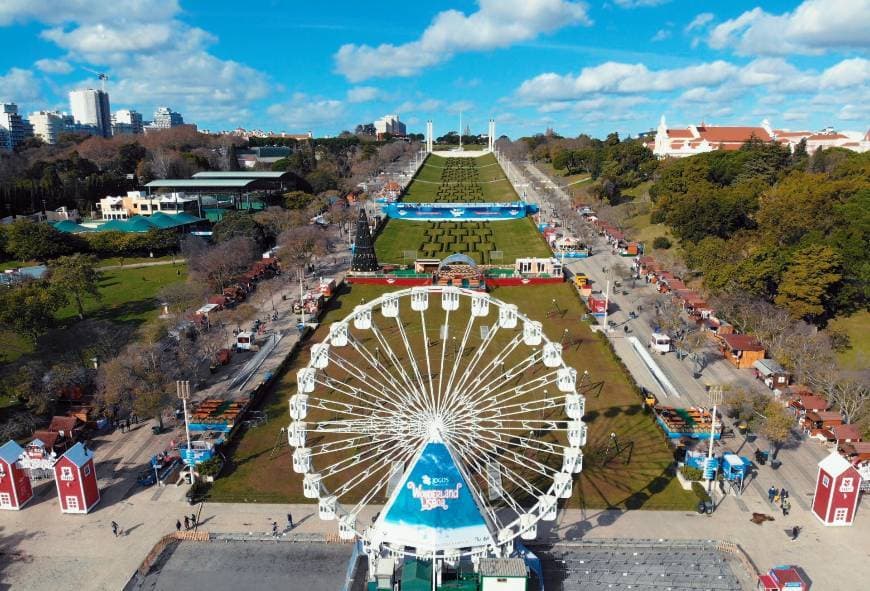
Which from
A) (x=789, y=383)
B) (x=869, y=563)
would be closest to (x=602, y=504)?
(x=869, y=563)

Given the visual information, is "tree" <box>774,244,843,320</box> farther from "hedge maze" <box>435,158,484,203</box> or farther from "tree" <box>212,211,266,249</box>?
"hedge maze" <box>435,158,484,203</box>

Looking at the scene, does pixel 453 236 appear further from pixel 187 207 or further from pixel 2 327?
pixel 2 327

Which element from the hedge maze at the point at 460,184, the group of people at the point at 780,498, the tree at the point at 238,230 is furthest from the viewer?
the hedge maze at the point at 460,184

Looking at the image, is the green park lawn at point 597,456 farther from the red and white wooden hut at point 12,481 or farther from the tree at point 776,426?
the red and white wooden hut at point 12,481

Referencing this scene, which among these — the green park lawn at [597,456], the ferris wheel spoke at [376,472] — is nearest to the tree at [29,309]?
the green park lawn at [597,456]

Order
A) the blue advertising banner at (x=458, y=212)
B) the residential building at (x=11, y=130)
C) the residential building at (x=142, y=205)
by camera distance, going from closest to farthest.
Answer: the residential building at (x=142, y=205)
the blue advertising banner at (x=458, y=212)
the residential building at (x=11, y=130)

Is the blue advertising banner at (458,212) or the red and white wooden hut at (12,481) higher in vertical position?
the blue advertising banner at (458,212)
